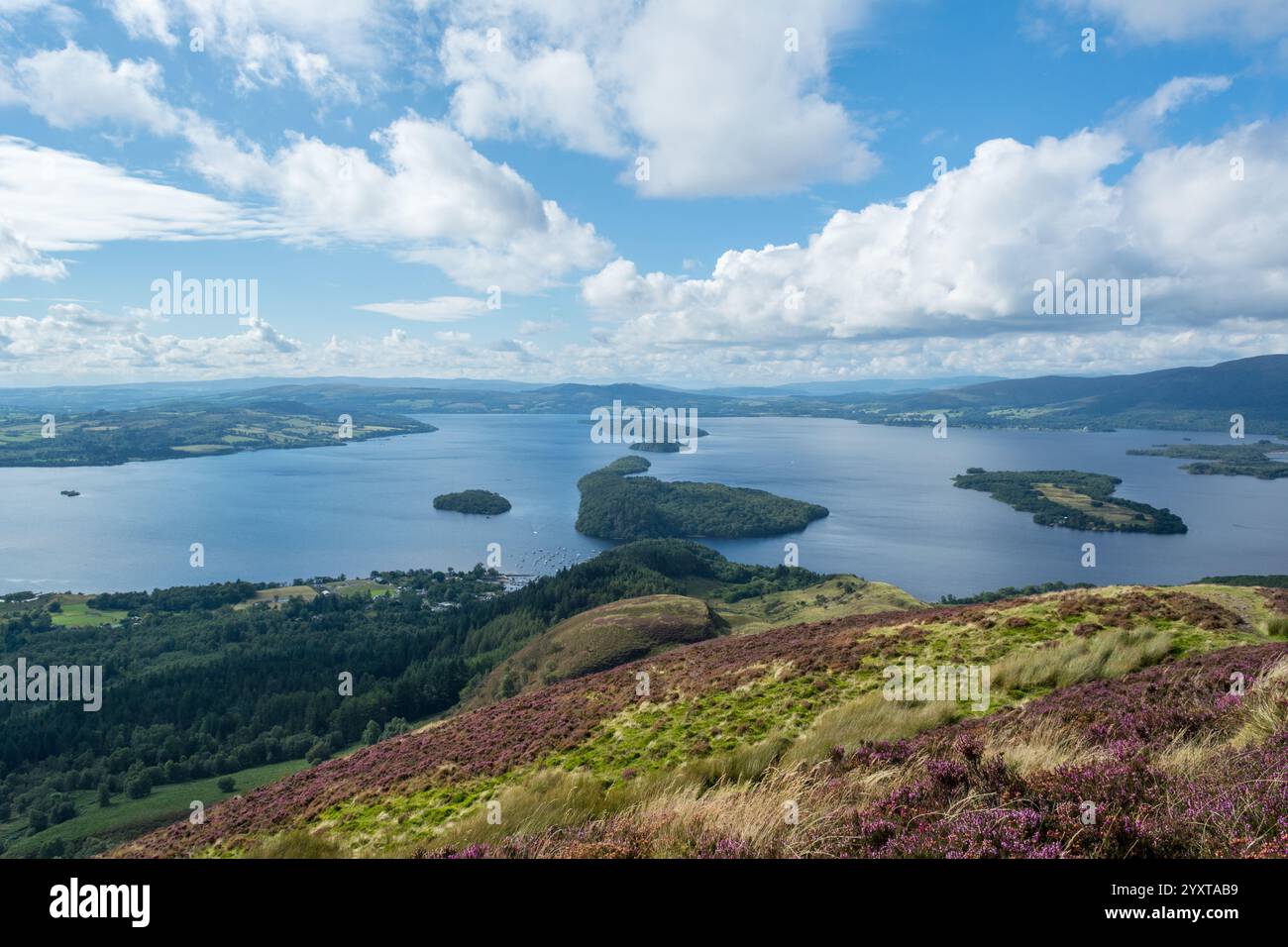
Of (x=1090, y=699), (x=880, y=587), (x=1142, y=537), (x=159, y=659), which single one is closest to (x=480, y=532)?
(x=159, y=659)

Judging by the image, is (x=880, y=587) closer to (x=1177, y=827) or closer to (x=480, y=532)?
(x=1177, y=827)

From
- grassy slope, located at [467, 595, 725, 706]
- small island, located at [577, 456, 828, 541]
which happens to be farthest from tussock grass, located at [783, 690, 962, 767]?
small island, located at [577, 456, 828, 541]

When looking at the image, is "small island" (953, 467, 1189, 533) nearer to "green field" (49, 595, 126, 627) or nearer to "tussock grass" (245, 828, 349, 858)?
"tussock grass" (245, 828, 349, 858)

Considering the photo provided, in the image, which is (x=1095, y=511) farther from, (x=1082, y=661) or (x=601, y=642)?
(x=1082, y=661)
